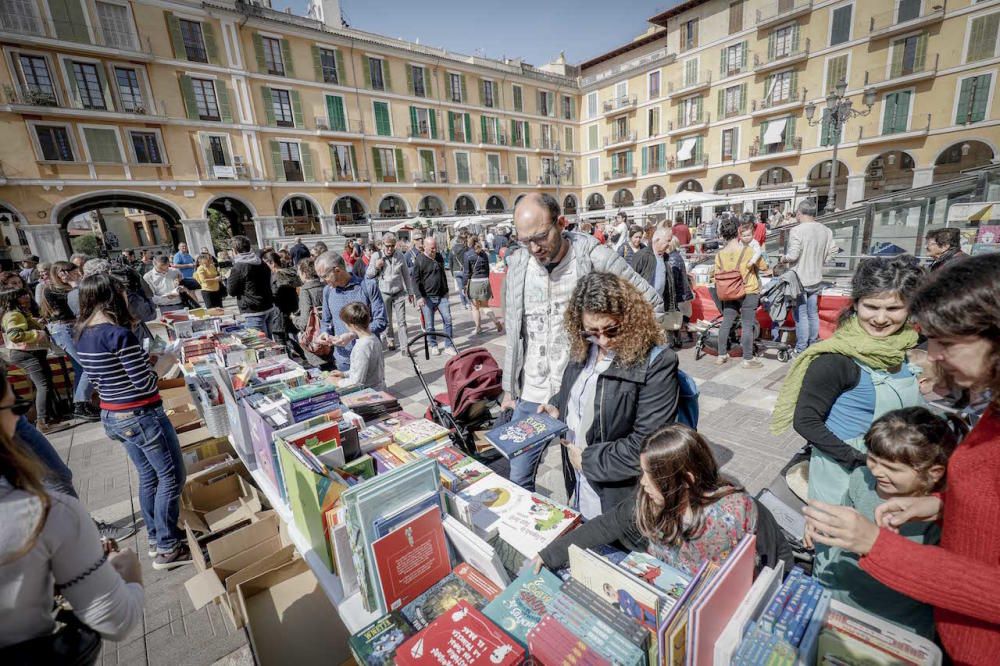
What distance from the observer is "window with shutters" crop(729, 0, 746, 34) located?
2411 centimetres

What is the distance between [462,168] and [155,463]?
27736 mm

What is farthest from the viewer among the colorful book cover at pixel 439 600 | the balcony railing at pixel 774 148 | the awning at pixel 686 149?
the awning at pixel 686 149

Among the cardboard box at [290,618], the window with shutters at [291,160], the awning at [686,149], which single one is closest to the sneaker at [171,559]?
the cardboard box at [290,618]

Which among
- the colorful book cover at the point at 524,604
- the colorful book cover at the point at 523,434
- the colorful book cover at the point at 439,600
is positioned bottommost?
the colorful book cover at the point at 439,600

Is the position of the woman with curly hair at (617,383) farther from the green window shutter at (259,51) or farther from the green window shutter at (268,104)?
the green window shutter at (259,51)

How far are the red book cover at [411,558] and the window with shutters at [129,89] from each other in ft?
77.7

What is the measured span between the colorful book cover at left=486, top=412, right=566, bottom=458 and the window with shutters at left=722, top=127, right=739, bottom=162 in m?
29.1

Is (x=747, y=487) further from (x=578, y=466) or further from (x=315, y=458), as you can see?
(x=315, y=458)

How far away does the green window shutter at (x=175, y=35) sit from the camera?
17.9 meters

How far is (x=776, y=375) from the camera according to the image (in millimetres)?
5012

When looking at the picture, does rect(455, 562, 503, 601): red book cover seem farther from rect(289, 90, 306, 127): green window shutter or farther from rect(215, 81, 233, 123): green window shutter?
rect(289, 90, 306, 127): green window shutter

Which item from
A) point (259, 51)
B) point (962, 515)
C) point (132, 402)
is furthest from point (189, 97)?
point (962, 515)

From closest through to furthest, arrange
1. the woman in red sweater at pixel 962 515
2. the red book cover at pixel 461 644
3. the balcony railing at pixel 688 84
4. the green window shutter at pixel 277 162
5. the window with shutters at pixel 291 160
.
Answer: the woman in red sweater at pixel 962 515, the red book cover at pixel 461 644, the green window shutter at pixel 277 162, the window with shutters at pixel 291 160, the balcony railing at pixel 688 84

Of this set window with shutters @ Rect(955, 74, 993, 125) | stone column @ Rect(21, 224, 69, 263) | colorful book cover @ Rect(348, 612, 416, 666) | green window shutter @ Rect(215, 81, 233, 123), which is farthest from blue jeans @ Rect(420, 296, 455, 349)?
window with shutters @ Rect(955, 74, 993, 125)
